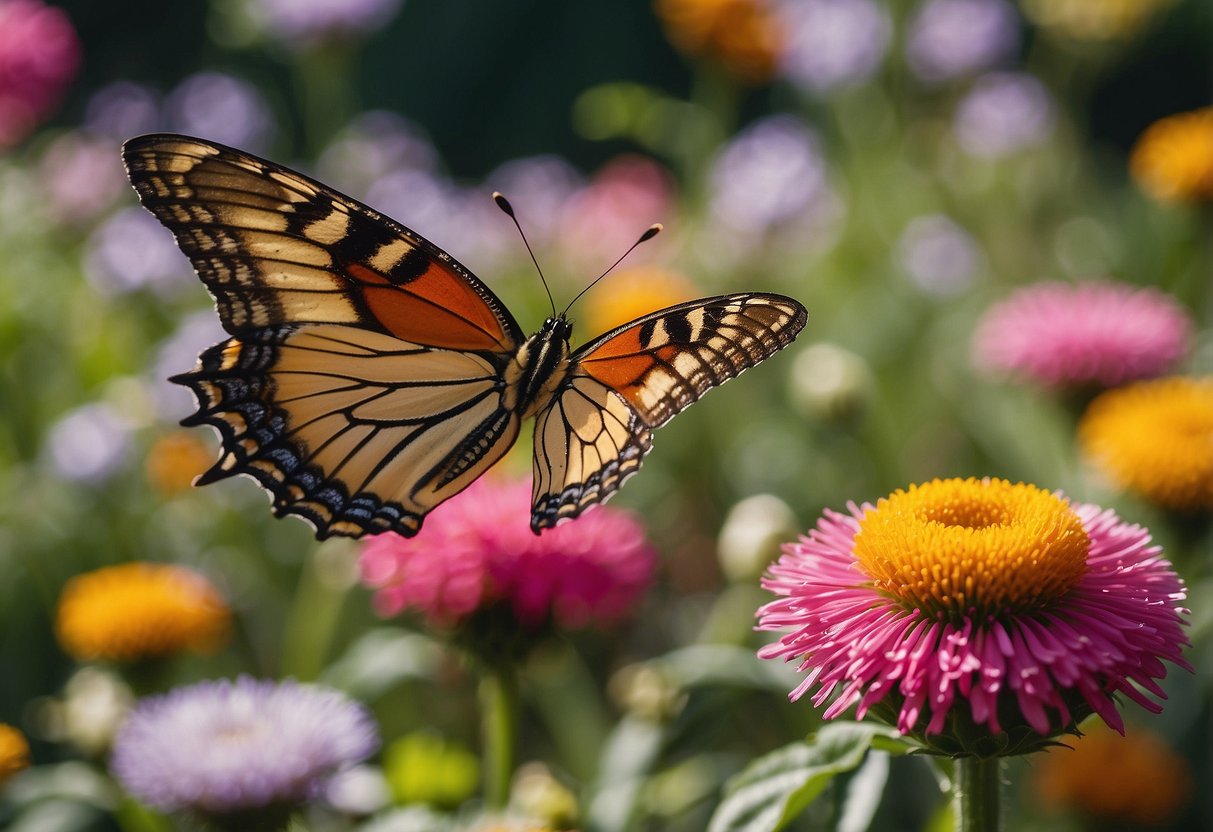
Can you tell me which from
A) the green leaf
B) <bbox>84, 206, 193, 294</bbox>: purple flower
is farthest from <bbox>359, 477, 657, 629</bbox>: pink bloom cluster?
<bbox>84, 206, 193, 294</bbox>: purple flower

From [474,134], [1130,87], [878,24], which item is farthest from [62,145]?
[1130,87]

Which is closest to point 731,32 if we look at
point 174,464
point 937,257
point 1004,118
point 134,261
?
point 937,257

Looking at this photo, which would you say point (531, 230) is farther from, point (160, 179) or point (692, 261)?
point (160, 179)

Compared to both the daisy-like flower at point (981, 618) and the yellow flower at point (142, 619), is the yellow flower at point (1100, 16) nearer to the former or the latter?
the daisy-like flower at point (981, 618)

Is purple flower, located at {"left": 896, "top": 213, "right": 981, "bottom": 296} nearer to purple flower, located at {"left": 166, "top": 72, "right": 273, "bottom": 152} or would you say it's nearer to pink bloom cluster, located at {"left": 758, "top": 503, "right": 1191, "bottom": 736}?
purple flower, located at {"left": 166, "top": 72, "right": 273, "bottom": 152}

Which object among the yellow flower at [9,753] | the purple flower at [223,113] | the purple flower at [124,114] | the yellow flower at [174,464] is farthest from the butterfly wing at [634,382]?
the purple flower at [124,114]

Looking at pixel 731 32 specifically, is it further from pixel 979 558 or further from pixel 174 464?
pixel 979 558
